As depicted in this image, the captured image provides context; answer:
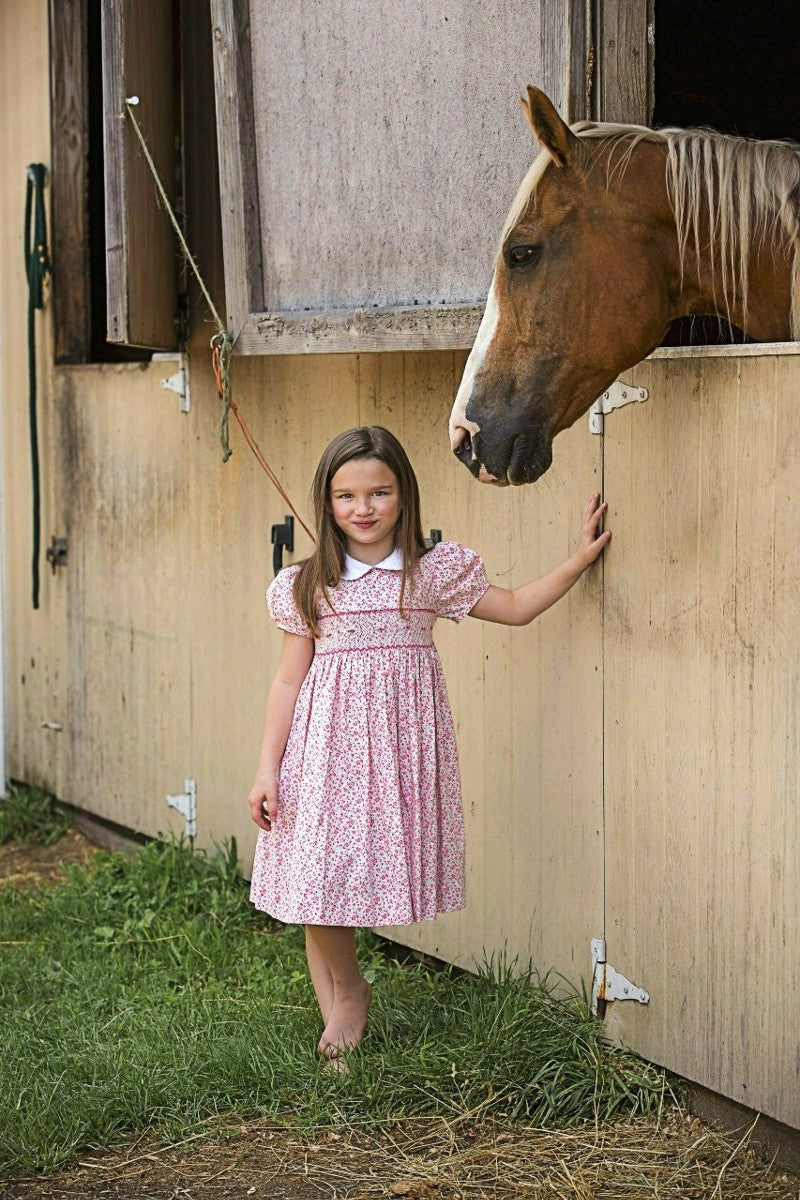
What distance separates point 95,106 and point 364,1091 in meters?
3.80

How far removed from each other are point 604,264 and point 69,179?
312 centimetres

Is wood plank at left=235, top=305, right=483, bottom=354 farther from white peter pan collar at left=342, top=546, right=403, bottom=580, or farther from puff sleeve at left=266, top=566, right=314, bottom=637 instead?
puff sleeve at left=266, top=566, right=314, bottom=637

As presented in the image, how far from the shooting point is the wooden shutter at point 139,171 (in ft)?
13.8

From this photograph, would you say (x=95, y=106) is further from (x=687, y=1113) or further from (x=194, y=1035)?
(x=687, y=1113)

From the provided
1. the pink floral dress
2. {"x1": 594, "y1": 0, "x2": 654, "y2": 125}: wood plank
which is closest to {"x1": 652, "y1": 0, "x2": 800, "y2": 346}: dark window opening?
{"x1": 594, "y1": 0, "x2": 654, "y2": 125}: wood plank

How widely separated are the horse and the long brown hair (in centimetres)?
31

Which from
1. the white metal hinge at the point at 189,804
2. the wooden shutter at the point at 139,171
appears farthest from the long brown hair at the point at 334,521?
the white metal hinge at the point at 189,804

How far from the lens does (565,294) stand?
109 inches

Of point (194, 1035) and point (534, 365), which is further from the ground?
point (534, 365)

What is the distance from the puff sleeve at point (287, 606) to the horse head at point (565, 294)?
1.95 ft

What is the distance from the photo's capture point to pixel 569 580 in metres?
3.14

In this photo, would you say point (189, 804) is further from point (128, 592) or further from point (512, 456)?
point (512, 456)

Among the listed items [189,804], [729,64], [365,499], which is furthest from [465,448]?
[729,64]

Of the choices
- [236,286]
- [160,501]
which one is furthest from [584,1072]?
[160,501]
